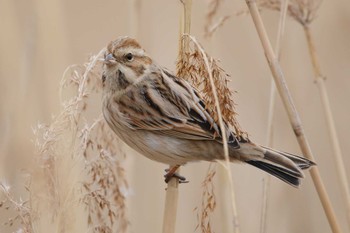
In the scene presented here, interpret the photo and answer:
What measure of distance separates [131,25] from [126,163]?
2.31ft

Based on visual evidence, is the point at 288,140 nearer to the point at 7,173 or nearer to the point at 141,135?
the point at 141,135

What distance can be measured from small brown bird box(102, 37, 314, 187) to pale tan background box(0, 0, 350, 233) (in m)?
0.32

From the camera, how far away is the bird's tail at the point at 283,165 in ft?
9.02

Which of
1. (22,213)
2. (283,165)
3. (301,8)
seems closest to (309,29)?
(301,8)

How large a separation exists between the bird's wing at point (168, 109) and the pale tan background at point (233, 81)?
36 centimetres

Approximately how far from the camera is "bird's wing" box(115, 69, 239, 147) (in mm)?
2840

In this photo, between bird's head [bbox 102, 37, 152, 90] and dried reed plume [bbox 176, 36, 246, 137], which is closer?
dried reed plume [bbox 176, 36, 246, 137]

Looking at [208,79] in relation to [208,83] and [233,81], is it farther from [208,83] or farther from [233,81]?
[233,81]

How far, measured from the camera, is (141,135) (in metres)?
3.10

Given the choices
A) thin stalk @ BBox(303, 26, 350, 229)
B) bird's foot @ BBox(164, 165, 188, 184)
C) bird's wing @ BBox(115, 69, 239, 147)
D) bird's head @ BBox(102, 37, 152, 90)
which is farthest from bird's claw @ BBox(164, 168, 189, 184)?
thin stalk @ BBox(303, 26, 350, 229)

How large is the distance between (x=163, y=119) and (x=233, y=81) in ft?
4.93

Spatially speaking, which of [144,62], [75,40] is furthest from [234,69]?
[144,62]

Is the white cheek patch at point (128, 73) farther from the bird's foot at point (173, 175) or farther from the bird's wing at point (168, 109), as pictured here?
the bird's foot at point (173, 175)

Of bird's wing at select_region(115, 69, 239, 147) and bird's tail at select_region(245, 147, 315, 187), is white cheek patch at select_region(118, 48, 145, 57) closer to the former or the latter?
bird's wing at select_region(115, 69, 239, 147)
